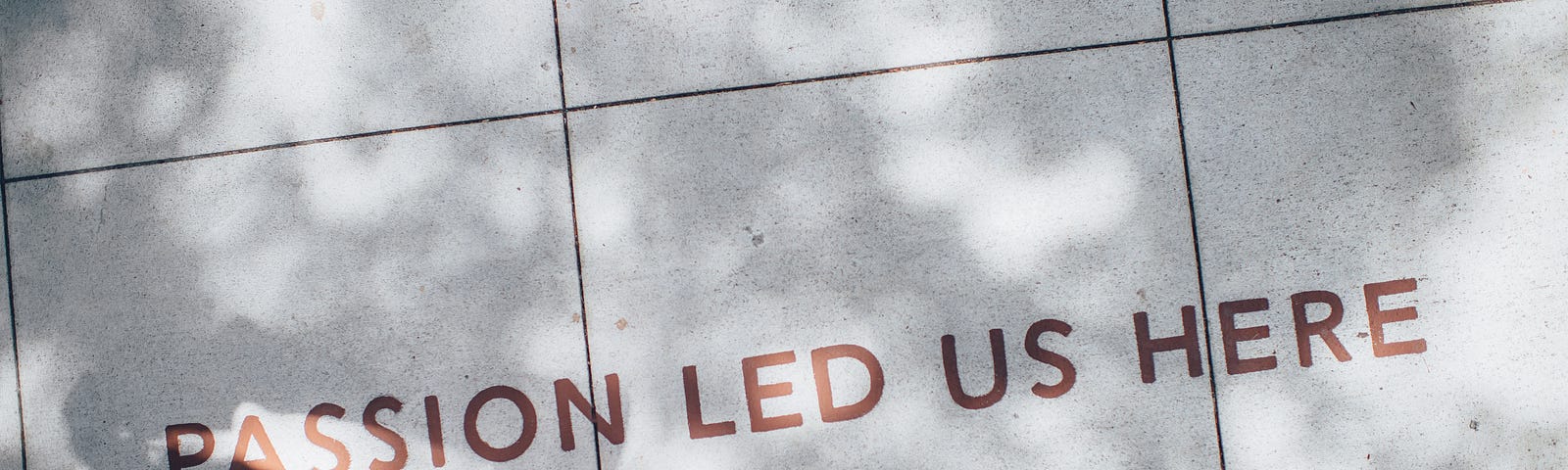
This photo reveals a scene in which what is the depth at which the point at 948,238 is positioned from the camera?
9.55 ft

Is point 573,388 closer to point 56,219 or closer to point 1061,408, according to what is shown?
point 1061,408

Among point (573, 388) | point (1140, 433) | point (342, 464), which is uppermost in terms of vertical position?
point (573, 388)

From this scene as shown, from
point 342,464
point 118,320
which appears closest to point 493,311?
point 342,464

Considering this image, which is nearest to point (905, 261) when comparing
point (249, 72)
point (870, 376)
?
point (870, 376)

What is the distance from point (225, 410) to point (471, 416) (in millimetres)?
868

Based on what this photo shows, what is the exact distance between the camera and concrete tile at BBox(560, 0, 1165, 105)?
9.72 ft

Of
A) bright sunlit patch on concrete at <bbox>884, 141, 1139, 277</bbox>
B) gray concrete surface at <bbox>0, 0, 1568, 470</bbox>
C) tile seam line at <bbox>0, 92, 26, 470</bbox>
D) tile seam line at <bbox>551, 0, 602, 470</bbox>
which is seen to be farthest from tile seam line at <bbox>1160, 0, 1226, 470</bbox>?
tile seam line at <bbox>0, 92, 26, 470</bbox>

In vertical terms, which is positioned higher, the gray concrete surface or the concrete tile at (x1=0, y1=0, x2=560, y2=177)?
the concrete tile at (x1=0, y1=0, x2=560, y2=177)

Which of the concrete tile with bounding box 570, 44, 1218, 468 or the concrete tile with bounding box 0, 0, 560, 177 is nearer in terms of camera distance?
the concrete tile with bounding box 570, 44, 1218, 468

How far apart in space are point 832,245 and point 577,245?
0.88 meters

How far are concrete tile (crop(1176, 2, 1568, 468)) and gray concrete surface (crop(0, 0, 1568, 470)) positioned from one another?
1 centimetres

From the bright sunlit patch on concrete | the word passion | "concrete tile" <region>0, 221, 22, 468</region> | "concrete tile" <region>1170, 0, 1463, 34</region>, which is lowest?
the word passion

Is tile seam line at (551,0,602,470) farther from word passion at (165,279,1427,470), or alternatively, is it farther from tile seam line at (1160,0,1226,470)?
tile seam line at (1160,0,1226,470)

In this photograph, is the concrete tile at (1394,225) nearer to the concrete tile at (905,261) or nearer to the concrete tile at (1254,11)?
the concrete tile at (1254,11)
